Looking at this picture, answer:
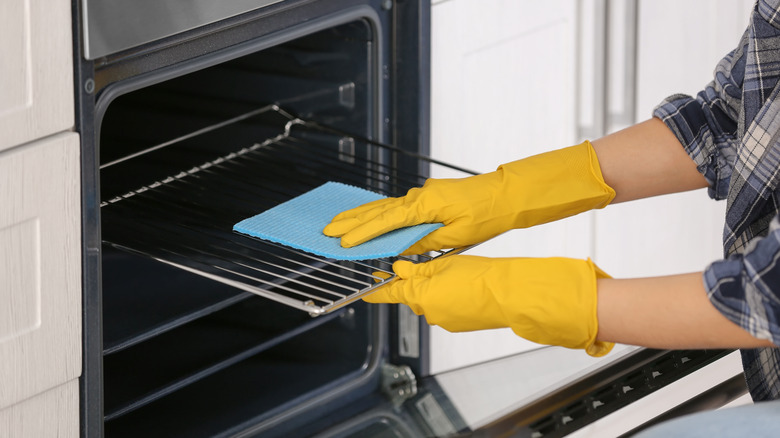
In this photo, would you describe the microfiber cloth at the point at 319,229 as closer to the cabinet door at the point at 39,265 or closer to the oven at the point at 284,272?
the oven at the point at 284,272

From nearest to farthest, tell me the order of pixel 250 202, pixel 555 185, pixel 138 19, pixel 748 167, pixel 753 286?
1. pixel 753 286
2. pixel 138 19
3. pixel 748 167
4. pixel 555 185
5. pixel 250 202

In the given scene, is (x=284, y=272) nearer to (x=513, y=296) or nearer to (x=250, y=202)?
(x=250, y=202)

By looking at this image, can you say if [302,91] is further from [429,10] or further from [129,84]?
[129,84]

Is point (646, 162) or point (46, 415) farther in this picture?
point (646, 162)

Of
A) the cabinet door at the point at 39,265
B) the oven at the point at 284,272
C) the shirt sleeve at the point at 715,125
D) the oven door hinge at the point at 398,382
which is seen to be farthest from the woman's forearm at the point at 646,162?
the cabinet door at the point at 39,265

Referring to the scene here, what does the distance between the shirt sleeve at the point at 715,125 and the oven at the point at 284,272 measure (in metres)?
0.33

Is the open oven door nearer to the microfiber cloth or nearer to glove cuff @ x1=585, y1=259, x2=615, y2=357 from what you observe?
glove cuff @ x1=585, y1=259, x2=615, y2=357

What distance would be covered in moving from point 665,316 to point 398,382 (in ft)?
2.56

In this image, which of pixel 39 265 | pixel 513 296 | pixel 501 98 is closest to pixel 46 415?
pixel 39 265

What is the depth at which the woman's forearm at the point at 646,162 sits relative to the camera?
4.79 feet

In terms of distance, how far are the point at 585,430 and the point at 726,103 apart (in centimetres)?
52

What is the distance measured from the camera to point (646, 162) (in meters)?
1.46

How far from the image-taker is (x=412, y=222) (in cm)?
133

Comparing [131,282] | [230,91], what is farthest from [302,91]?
[131,282]
